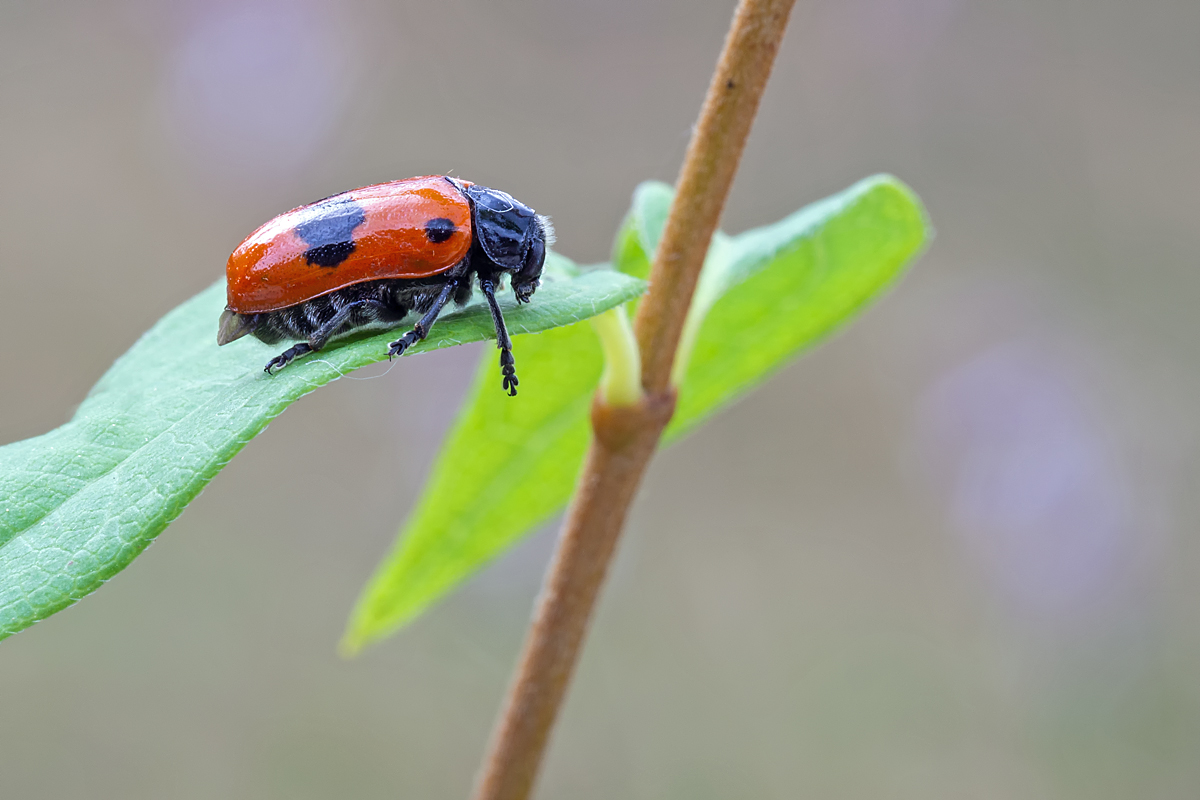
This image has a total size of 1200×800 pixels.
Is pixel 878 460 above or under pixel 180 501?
under

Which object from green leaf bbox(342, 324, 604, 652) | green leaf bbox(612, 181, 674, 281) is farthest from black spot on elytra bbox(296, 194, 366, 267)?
green leaf bbox(612, 181, 674, 281)

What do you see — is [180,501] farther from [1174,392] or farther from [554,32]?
[554,32]

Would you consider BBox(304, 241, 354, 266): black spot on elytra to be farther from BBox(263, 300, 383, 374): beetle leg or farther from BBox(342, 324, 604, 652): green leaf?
BBox(342, 324, 604, 652): green leaf

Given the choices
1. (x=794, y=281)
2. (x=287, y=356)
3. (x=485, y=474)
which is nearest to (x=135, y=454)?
(x=287, y=356)

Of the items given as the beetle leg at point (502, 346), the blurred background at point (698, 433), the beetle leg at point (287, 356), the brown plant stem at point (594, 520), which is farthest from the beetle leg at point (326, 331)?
the blurred background at point (698, 433)

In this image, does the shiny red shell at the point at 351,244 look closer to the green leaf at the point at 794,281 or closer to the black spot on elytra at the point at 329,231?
the black spot on elytra at the point at 329,231

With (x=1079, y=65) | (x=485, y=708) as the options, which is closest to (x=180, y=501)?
(x=485, y=708)
